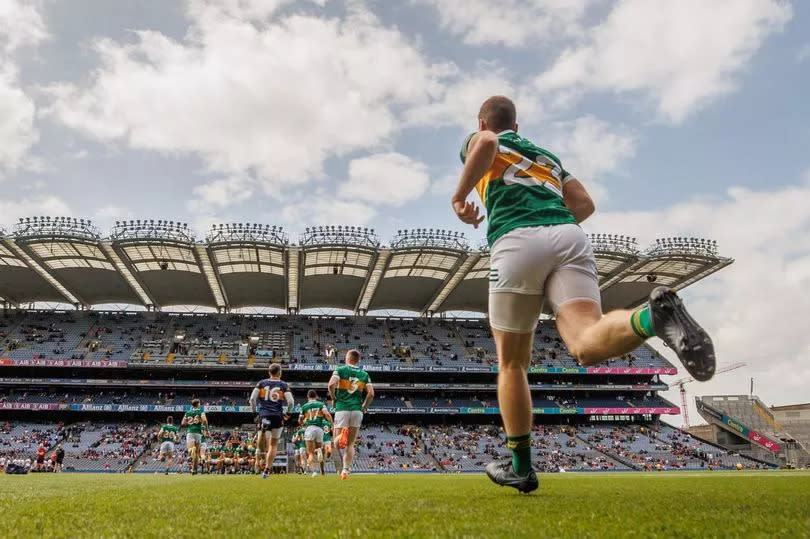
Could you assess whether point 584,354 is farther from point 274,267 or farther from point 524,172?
point 274,267

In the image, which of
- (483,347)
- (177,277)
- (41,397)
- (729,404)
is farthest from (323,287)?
(729,404)

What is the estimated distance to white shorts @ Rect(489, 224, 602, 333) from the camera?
3223 mm

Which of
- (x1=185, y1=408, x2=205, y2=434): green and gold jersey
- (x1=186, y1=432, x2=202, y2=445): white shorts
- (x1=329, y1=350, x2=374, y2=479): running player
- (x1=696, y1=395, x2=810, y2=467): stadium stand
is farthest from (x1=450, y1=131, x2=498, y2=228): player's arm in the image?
(x1=696, y1=395, x2=810, y2=467): stadium stand

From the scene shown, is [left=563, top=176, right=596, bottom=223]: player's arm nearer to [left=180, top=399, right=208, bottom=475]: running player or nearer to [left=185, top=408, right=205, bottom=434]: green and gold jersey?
[left=180, top=399, right=208, bottom=475]: running player

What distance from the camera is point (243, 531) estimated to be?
2.10 metres

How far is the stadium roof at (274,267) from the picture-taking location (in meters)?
33.2

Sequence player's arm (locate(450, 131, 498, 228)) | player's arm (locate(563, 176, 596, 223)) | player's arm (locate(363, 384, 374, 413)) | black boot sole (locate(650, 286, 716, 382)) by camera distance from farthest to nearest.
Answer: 1. player's arm (locate(363, 384, 374, 413))
2. player's arm (locate(563, 176, 596, 223))
3. player's arm (locate(450, 131, 498, 228))
4. black boot sole (locate(650, 286, 716, 382))

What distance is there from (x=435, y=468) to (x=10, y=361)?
95.5 ft

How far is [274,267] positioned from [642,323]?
35.8m

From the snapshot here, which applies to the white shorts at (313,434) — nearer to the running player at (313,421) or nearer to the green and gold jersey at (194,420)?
the running player at (313,421)

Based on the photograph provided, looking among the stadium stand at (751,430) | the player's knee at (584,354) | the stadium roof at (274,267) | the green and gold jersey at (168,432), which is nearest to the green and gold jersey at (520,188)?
the player's knee at (584,354)

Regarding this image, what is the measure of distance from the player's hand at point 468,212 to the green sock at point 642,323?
47.3 inches

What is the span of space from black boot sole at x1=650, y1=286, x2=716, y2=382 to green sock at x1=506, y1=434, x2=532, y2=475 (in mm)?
1324

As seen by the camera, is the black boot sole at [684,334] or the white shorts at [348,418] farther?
the white shorts at [348,418]
